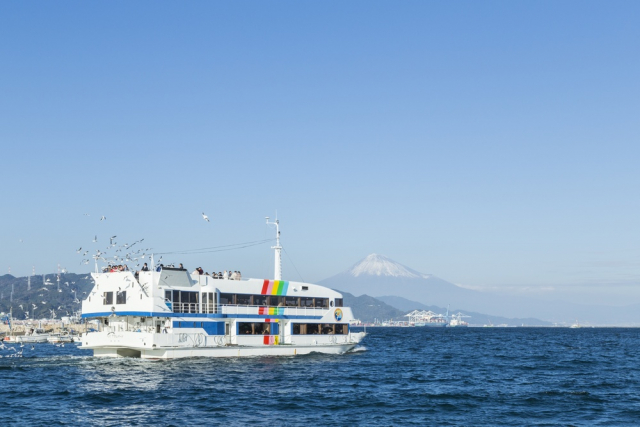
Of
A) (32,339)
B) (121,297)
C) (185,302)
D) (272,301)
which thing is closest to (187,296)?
(185,302)

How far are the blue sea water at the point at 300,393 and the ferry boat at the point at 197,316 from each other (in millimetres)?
1181

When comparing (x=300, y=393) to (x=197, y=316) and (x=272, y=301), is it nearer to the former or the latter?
(x=197, y=316)

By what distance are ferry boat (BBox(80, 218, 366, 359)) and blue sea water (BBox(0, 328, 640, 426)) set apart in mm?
1181

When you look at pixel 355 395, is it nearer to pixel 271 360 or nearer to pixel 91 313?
pixel 271 360

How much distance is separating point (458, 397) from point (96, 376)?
2010cm

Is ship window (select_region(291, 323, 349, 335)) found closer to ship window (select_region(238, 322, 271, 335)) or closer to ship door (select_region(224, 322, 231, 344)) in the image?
ship window (select_region(238, 322, 271, 335))

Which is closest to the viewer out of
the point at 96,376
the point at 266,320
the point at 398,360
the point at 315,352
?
the point at 96,376

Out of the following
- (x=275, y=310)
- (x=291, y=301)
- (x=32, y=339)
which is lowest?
(x=32, y=339)

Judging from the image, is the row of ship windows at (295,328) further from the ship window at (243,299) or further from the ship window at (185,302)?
the ship window at (243,299)

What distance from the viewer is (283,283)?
53.0 metres

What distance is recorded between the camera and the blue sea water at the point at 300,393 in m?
27.9

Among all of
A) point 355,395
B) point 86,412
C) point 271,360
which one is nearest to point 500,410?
point 355,395

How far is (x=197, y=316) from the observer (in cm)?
4741

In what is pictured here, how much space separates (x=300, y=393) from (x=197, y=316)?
15376 millimetres
